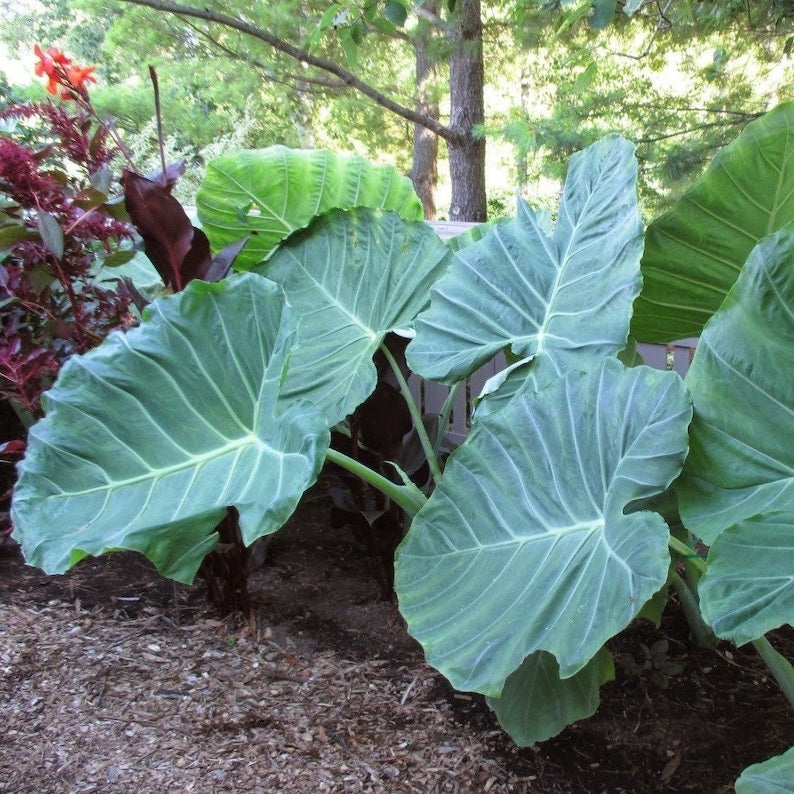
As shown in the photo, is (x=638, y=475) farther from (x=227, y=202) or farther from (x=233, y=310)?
(x=227, y=202)

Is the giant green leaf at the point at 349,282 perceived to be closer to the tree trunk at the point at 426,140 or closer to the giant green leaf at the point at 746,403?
the giant green leaf at the point at 746,403

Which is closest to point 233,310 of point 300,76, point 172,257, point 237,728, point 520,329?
point 172,257

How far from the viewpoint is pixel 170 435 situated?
4.29ft

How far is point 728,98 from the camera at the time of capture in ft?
13.8

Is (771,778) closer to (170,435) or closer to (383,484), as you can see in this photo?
(383,484)

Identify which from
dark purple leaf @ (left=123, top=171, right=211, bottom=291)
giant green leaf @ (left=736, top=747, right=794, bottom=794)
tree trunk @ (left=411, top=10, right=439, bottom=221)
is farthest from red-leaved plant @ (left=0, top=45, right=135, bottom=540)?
tree trunk @ (left=411, top=10, right=439, bottom=221)

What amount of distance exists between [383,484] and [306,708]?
20.6 inches

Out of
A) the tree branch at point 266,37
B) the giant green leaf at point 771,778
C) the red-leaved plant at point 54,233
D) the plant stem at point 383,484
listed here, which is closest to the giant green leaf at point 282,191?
the red-leaved plant at point 54,233

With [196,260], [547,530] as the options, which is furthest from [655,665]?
[196,260]

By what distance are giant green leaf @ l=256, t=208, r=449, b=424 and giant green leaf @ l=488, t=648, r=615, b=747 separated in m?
0.74

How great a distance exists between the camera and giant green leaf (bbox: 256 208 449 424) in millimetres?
1698

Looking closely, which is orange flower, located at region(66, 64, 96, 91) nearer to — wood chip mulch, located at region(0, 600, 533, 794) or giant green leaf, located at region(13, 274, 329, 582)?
giant green leaf, located at region(13, 274, 329, 582)

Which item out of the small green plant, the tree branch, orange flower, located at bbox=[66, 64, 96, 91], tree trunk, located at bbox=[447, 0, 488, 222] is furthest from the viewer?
tree trunk, located at bbox=[447, 0, 488, 222]

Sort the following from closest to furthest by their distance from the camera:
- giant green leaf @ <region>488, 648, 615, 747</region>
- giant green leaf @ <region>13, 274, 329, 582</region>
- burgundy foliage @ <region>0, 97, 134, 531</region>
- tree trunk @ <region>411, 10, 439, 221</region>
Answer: giant green leaf @ <region>13, 274, 329, 582</region> < giant green leaf @ <region>488, 648, 615, 747</region> < burgundy foliage @ <region>0, 97, 134, 531</region> < tree trunk @ <region>411, 10, 439, 221</region>
